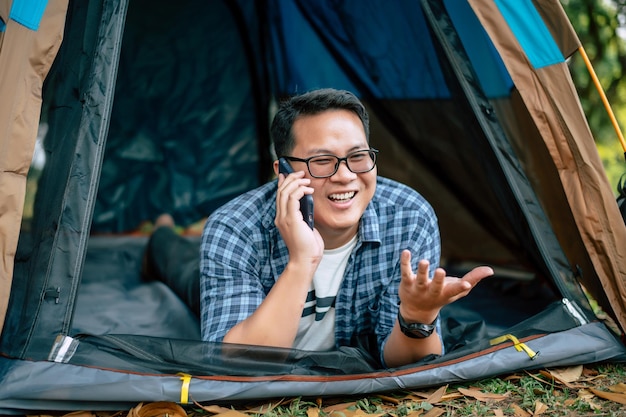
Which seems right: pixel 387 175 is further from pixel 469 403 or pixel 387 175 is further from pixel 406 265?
pixel 406 265

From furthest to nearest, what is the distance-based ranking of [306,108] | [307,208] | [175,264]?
[175,264] < [306,108] < [307,208]

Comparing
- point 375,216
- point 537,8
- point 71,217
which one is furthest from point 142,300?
point 537,8

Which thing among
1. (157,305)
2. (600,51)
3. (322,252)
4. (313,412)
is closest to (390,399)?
(313,412)

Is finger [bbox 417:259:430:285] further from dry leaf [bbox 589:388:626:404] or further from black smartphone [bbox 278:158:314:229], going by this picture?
dry leaf [bbox 589:388:626:404]

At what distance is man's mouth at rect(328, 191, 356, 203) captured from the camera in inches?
76.4

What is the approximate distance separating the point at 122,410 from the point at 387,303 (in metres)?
0.85

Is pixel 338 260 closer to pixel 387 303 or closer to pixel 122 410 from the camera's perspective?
pixel 387 303

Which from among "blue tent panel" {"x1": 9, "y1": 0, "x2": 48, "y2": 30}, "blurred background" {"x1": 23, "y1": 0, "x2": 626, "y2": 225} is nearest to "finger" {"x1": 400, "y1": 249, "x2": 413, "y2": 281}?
"blue tent panel" {"x1": 9, "y1": 0, "x2": 48, "y2": 30}

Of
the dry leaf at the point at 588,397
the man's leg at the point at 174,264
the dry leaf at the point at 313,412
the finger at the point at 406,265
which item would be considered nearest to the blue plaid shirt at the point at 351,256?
the dry leaf at the point at 313,412

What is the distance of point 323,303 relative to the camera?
2.03 meters

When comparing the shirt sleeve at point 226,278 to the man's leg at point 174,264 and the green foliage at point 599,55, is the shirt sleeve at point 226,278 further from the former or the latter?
the green foliage at point 599,55

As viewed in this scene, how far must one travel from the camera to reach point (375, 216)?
2092 millimetres

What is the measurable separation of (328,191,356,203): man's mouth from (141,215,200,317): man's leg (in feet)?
3.16

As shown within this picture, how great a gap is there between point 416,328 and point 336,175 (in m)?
0.51
